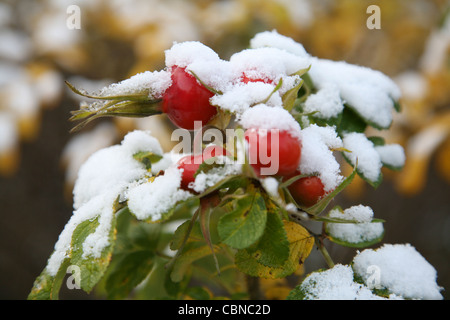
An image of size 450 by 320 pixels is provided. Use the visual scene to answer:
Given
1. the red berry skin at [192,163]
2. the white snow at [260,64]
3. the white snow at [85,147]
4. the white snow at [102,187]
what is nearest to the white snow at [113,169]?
the white snow at [102,187]

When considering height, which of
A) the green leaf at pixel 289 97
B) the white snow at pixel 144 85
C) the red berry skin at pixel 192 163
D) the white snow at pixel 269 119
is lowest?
the red berry skin at pixel 192 163

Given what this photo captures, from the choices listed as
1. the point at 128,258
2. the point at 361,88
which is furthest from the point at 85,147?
the point at 361,88

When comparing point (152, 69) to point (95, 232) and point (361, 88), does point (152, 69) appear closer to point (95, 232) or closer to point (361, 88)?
point (361, 88)

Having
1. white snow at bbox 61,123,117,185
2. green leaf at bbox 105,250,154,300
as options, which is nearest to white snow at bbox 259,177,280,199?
green leaf at bbox 105,250,154,300

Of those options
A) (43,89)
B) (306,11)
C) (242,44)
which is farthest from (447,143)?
(43,89)

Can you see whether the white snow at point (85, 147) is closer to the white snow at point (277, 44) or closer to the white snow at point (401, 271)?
the white snow at point (277, 44)

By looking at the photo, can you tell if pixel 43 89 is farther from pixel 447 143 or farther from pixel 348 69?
pixel 447 143
